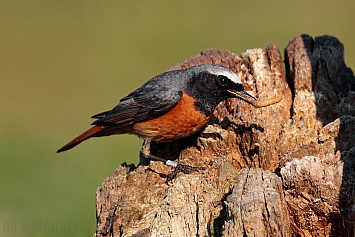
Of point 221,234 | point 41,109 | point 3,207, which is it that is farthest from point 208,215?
point 41,109

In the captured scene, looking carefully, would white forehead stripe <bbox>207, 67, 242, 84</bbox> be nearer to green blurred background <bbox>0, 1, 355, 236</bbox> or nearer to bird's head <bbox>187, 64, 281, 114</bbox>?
bird's head <bbox>187, 64, 281, 114</bbox>

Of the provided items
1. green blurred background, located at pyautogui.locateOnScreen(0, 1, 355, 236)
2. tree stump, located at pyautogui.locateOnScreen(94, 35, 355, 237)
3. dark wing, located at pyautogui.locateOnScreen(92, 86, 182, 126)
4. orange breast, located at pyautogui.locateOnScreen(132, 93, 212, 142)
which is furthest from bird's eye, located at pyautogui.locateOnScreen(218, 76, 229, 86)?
green blurred background, located at pyautogui.locateOnScreen(0, 1, 355, 236)

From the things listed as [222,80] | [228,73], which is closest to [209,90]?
[222,80]

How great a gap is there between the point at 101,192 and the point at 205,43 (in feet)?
36.8

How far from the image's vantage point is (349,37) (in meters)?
16.2

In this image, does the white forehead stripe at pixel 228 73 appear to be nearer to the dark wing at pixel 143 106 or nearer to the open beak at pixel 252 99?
the open beak at pixel 252 99

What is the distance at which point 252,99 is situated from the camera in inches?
247

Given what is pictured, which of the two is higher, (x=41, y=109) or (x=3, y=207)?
(x=41, y=109)

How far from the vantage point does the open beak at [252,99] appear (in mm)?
6082

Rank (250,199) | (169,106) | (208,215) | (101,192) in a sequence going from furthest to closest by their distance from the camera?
(169,106) → (101,192) → (208,215) → (250,199)

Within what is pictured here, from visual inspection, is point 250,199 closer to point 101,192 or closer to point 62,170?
point 101,192

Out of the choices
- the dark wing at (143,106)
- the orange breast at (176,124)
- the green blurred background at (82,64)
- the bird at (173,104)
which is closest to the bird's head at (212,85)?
the bird at (173,104)

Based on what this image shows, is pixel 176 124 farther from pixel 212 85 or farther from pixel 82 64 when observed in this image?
pixel 82 64

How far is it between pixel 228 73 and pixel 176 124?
767 millimetres
